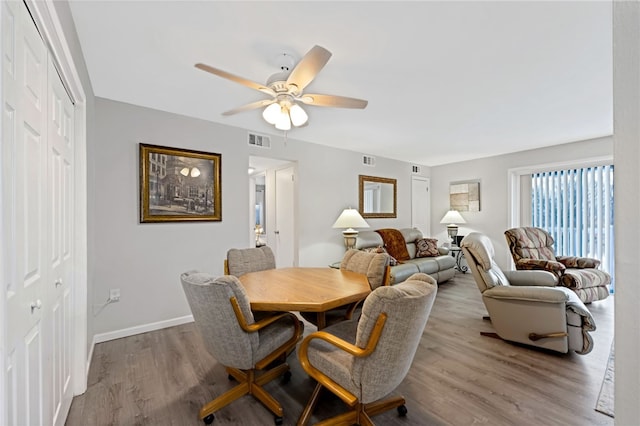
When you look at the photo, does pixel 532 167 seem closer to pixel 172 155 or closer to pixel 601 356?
pixel 601 356

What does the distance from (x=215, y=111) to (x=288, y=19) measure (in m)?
1.78

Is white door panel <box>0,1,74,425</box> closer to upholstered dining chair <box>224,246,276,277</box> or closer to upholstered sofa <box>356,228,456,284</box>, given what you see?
upholstered dining chair <box>224,246,276,277</box>

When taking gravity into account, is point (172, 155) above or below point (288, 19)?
below

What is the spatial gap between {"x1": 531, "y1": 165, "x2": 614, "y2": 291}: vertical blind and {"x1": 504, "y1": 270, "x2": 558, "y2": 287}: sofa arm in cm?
253

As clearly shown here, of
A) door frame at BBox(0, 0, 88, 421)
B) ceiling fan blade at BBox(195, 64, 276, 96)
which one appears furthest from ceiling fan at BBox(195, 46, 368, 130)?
door frame at BBox(0, 0, 88, 421)

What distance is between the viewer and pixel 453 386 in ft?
6.67

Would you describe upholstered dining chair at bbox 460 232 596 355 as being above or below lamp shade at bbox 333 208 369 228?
below

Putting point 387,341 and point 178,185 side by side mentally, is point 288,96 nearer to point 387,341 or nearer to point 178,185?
point 387,341

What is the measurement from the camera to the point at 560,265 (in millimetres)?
3457

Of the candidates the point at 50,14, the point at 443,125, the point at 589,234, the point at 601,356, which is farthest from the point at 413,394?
the point at 589,234

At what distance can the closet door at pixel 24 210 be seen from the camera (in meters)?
0.89

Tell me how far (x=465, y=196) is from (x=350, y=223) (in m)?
3.05

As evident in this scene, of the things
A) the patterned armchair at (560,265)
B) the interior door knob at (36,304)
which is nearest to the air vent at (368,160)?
the patterned armchair at (560,265)

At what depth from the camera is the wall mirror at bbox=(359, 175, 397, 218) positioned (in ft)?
17.3
